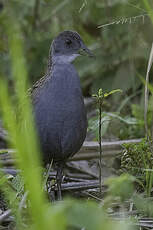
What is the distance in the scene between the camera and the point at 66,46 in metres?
3.03

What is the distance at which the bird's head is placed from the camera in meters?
3.01

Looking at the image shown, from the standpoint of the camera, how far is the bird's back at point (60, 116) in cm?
270

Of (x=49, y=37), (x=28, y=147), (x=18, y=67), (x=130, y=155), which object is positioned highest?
(x=49, y=37)

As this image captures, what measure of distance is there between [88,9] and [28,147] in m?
3.84

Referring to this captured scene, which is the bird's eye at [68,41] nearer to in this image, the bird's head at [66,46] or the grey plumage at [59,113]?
the bird's head at [66,46]

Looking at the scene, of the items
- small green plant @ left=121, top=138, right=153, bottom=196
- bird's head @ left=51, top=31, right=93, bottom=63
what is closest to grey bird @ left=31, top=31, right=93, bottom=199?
bird's head @ left=51, top=31, right=93, bottom=63

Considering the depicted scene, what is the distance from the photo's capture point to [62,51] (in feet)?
9.89

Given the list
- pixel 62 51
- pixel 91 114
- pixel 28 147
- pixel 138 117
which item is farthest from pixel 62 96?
pixel 91 114

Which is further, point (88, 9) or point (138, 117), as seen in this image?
point (88, 9)

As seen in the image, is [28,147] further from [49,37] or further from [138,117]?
[49,37]

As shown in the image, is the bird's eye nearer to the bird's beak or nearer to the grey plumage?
the bird's beak

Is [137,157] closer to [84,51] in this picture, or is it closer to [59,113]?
[59,113]

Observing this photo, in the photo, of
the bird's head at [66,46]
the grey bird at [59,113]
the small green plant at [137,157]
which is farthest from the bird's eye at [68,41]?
the small green plant at [137,157]

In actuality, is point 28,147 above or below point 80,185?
above
